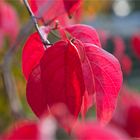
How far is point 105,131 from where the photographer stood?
308 millimetres

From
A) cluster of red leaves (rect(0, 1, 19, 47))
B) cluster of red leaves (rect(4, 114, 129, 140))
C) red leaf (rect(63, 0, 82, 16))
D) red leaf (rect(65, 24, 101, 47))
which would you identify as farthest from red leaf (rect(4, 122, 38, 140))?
cluster of red leaves (rect(0, 1, 19, 47))

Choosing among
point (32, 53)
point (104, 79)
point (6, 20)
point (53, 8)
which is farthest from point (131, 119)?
point (6, 20)

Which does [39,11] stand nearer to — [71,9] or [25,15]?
[71,9]

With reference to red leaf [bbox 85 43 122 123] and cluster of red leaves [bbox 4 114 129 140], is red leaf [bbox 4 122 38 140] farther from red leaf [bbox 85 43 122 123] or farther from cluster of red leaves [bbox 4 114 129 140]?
A: red leaf [bbox 85 43 122 123]

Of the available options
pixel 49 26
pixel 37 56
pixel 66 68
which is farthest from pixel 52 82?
pixel 49 26

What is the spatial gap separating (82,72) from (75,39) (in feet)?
0.25

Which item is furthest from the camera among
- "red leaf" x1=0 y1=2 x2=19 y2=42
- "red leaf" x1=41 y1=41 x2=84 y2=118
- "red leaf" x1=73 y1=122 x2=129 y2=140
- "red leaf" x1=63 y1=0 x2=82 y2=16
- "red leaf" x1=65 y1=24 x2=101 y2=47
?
"red leaf" x1=0 y1=2 x2=19 y2=42

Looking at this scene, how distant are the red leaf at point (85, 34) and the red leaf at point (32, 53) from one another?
55mm

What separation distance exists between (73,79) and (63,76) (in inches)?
0.7

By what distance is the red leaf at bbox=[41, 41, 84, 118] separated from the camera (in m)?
0.59

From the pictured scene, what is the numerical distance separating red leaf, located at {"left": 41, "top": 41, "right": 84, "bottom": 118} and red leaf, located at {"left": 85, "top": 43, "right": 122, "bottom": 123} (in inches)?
1.1

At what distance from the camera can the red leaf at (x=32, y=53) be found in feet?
2.39

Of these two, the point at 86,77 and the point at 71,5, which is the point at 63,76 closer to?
the point at 86,77

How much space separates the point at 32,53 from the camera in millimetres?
722
